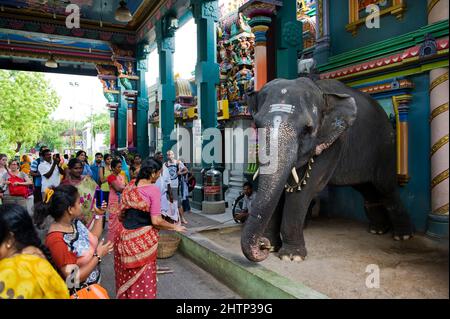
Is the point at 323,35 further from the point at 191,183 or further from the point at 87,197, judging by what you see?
the point at 87,197

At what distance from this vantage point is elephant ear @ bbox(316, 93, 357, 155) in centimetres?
378

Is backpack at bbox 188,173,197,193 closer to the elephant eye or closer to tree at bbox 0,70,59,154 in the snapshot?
the elephant eye

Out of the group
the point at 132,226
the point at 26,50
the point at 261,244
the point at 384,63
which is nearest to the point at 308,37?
the point at 384,63

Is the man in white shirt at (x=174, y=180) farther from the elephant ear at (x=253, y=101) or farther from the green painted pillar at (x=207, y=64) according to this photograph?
the elephant ear at (x=253, y=101)

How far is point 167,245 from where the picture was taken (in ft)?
16.1

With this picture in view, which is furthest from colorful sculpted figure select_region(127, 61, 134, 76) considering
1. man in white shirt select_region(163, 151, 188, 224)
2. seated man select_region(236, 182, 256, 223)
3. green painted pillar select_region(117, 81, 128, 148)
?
seated man select_region(236, 182, 256, 223)

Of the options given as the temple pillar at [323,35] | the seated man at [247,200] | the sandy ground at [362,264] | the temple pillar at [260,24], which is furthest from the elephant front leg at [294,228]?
the temple pillar at [323,35]

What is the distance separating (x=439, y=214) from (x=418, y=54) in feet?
6.58

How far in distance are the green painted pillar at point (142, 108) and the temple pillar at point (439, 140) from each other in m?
12.6

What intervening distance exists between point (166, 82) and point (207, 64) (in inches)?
128

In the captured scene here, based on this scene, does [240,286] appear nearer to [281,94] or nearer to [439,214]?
[281,94]

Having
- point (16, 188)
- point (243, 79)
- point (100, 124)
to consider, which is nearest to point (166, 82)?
point (243, 79)

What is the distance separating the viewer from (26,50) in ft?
52.3

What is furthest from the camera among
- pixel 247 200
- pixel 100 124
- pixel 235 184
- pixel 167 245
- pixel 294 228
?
pixel 100 124
